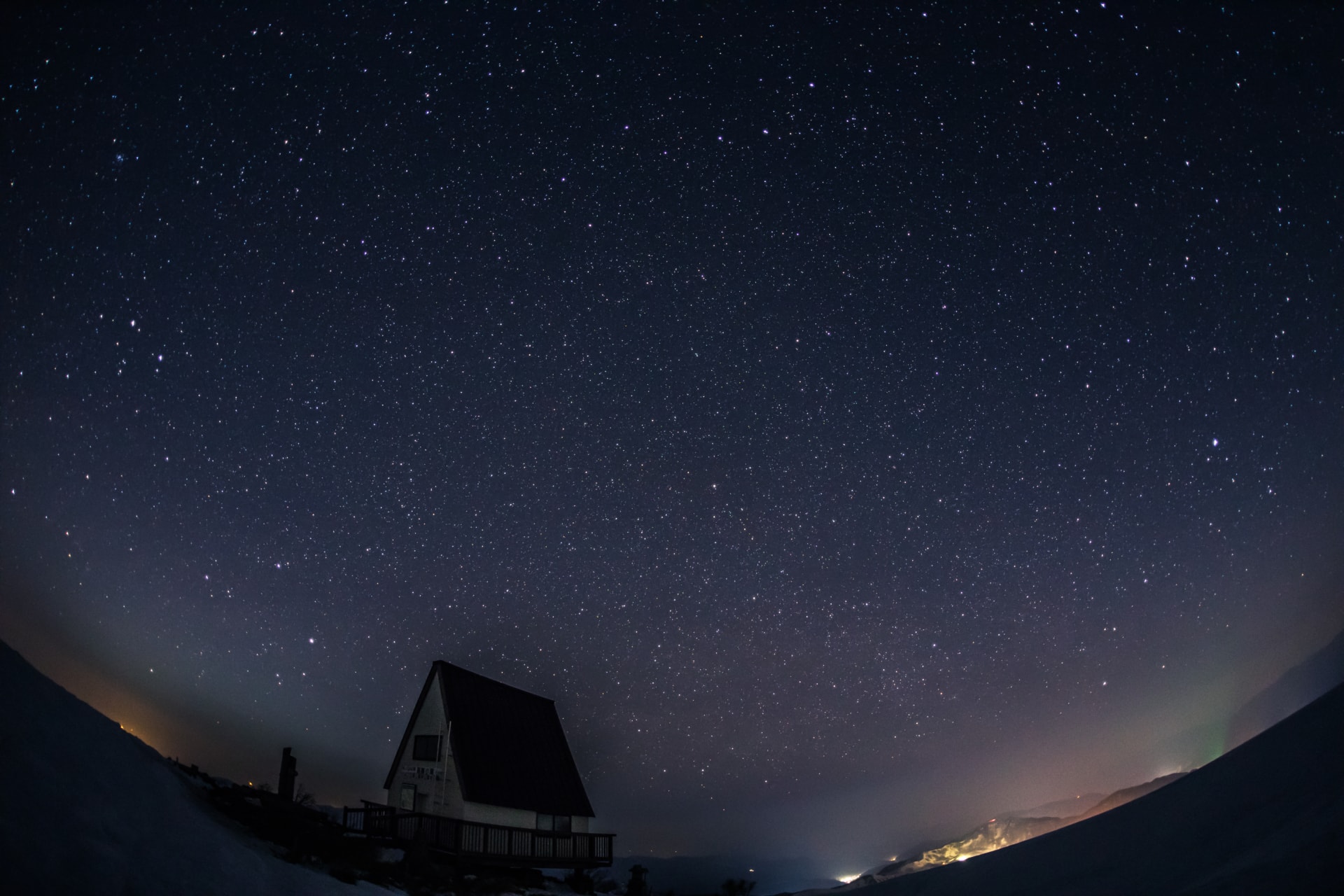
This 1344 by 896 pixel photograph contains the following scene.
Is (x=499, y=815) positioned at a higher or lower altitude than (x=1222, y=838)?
lower

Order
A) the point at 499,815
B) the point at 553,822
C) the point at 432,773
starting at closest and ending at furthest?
1. the point at 499,815
2. the point at 432,773
3. the point at 553,822

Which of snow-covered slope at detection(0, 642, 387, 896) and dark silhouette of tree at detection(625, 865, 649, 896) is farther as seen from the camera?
dark silhouette of tree at detection(625, 865, 649, 896)

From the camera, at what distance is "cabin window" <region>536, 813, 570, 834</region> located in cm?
2219

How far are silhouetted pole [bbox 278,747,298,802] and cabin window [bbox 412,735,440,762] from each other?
5.65 meters

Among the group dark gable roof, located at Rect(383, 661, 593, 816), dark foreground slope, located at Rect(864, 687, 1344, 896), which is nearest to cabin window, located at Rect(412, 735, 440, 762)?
dark gable roof, located at Rect(383, 661, 593, 816)

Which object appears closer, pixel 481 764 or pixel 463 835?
pixel 463 835

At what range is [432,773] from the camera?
21.2 m

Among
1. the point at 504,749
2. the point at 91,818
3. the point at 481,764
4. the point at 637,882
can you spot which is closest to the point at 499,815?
the point at 481,764

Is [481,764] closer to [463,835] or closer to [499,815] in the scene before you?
[499,815]

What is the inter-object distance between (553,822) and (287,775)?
10002 mm

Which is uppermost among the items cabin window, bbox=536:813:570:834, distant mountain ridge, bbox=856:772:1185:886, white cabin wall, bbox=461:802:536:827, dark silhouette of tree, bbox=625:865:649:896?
white cabin wall, bbox=461:802:536:827

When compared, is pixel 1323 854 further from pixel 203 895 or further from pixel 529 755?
pixel 529 755

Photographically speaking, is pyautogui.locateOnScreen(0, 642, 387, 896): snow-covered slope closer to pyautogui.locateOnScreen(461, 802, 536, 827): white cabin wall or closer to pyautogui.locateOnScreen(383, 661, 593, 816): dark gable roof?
pyautogui.locateOnScreen(461, 802, 536, 827): white cabin wall

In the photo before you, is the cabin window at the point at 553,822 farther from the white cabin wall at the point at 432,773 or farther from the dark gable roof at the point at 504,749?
the white cabin wall at the point at 432,773
